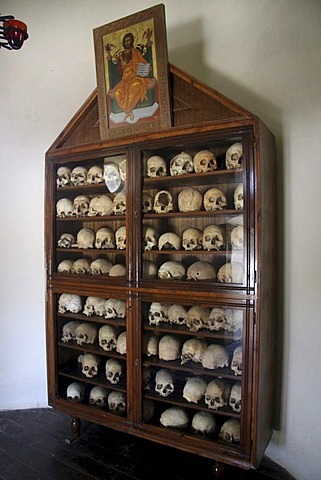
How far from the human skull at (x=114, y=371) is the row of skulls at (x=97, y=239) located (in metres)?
0.76

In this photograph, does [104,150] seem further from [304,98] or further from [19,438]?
[19,438]

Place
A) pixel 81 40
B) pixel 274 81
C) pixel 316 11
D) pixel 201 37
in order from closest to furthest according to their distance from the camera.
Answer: pixel 316 11 < pixel 274 81 < pixel 201 37 < pixel 81 40

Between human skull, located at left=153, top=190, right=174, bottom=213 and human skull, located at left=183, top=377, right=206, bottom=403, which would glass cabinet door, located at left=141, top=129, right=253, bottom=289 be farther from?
human skull, located at left=183, top=377, right=206, bottom=403

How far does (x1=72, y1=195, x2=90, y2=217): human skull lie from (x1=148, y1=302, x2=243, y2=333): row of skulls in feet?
2.66

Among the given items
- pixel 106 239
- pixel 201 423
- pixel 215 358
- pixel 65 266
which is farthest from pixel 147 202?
pixel 201 423

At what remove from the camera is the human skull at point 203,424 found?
1680 mm

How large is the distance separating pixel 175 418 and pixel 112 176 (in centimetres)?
152

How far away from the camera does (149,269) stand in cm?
183

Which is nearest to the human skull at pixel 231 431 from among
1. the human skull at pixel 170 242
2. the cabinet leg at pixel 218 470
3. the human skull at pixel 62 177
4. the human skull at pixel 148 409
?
the cabinet leg at pixel 218 470

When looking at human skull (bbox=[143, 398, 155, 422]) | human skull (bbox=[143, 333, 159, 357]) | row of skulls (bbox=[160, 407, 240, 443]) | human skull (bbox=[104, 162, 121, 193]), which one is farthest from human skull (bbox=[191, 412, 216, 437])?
human skull (bbox=[104, 162, 121, 193])

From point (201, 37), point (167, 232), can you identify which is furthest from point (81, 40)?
point (167, 232)

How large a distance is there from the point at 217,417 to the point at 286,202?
1311mm

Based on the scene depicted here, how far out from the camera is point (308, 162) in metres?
1.73

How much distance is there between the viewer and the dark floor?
5.81 ft
